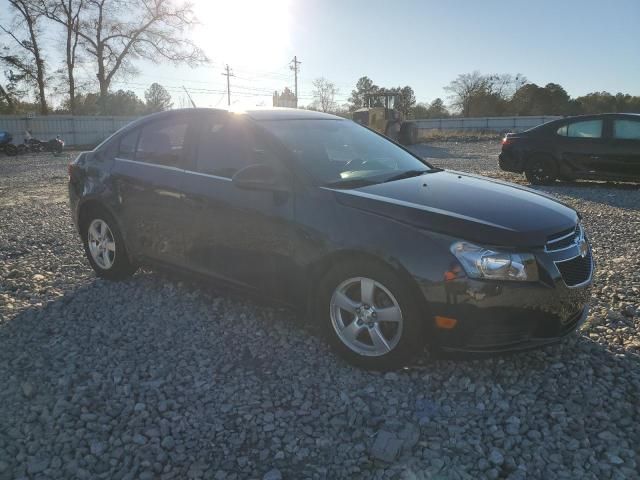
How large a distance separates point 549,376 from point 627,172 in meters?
8.51

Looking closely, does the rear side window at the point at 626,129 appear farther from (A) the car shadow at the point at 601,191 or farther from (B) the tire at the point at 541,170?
(B) the tire at the point at 541,170

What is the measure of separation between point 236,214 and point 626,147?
9.09m

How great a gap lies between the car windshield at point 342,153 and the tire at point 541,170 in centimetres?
768

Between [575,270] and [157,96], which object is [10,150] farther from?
[157,96]

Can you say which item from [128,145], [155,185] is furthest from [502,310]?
[128,145]

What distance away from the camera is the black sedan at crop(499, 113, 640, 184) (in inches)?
392

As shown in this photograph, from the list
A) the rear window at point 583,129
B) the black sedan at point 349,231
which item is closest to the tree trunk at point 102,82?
the rear window at point 583,129

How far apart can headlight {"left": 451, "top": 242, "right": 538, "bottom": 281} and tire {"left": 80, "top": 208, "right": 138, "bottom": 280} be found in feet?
10.3

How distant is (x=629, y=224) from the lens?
23.6 ft

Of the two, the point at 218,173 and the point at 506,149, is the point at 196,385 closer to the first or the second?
the point at 218,173

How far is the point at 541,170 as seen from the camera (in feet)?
36.5

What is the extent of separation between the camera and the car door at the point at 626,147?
986cm

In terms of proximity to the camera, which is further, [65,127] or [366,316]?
[65,127]

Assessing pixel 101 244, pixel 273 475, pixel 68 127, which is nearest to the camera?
pixel 273 475
